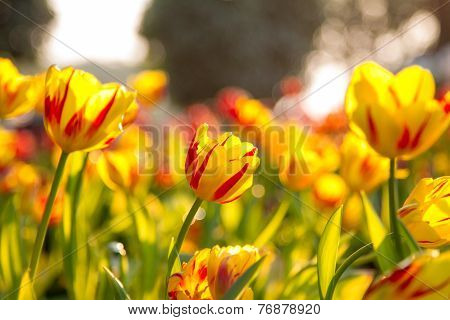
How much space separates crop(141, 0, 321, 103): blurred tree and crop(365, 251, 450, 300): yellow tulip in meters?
8.88

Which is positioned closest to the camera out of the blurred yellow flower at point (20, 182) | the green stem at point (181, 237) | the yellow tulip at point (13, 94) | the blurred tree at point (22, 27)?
the green stem at point (181, 237)

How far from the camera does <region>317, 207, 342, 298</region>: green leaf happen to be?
0.46 m

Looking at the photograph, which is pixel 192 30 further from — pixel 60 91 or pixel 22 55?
pixel 60 91

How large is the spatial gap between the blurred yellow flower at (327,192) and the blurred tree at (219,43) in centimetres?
812

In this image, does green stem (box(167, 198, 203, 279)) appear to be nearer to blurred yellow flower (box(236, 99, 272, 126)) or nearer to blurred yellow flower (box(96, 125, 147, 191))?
blurred yellow flower (box(96, 125, 147, 191))

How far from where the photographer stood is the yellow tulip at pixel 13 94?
0.72 metres

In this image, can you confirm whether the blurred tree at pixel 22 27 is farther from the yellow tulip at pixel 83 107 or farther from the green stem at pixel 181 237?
the green stem at pixel 181 237

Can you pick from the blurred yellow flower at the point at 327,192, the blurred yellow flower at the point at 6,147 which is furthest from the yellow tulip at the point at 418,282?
the blurred yellow flower at the point at 6,147

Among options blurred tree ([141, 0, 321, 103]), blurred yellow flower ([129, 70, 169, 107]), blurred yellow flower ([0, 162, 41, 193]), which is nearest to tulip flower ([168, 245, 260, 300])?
blurred yellow flower ([0, 162, 41, 193])

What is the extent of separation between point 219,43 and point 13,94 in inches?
340

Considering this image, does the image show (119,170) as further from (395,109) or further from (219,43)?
(219,43)

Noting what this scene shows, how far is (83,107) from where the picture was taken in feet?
1.90

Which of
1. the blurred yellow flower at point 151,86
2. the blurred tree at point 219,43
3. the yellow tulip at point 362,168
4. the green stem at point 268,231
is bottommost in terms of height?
the green stem at point 268,231

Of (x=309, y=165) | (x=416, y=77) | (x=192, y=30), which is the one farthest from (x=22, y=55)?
(x=416, y=77)
